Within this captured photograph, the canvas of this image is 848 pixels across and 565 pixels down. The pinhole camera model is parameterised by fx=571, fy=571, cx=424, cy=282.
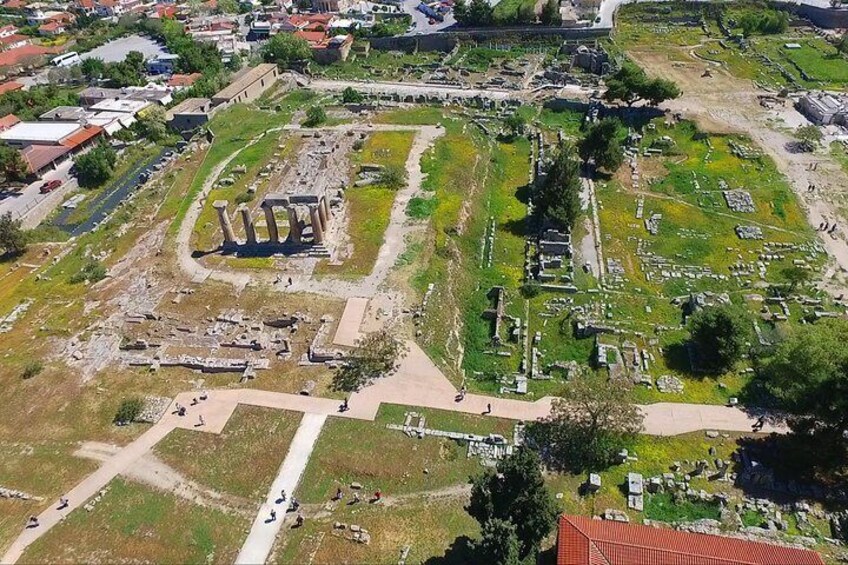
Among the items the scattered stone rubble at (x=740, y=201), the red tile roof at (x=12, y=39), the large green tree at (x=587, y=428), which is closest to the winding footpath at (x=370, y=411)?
the large green tree at (x=587, y=428)

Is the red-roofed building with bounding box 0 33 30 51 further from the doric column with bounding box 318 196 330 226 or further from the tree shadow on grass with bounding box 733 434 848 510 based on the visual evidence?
the tree shadow on grass with bounding box 733 434 848 510

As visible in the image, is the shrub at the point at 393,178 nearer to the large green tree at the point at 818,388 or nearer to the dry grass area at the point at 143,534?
the dry grass area at the point at 143,534

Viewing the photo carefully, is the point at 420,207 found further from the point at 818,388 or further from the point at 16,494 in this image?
the point at 16,494

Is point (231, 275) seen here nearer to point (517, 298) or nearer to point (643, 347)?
A: point (517, 298)

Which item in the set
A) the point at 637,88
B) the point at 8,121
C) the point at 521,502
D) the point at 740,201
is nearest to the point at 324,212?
the point at 521,502

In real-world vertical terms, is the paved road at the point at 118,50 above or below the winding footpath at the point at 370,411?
above

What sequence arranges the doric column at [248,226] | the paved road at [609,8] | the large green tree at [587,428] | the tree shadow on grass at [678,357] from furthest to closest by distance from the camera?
1. the paved road at [609,8]
2. the doric column at [248,226]
3. the tree shadow on grass at [678,357]
4. the large green tree at [587,428]

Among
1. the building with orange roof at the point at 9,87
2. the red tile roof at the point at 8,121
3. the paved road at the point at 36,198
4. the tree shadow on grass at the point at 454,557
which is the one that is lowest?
the tree shadow on grass at the point at 454,557
